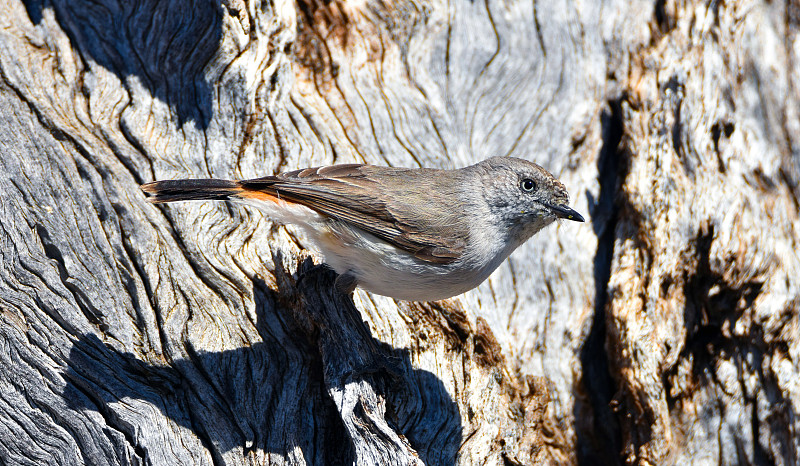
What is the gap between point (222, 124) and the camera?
531cm

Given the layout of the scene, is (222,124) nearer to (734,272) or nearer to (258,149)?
(258,149)

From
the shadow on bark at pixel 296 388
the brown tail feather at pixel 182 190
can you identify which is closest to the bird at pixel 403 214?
the brown tail feather at pixel 182 190

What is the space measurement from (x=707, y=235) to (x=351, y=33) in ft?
11.4

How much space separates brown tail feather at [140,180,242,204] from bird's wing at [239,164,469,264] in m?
0.20

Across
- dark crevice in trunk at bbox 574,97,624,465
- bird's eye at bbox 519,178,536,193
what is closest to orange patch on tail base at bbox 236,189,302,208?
bird's eye at bbox 519,178,536,193

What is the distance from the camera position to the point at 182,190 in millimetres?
4059

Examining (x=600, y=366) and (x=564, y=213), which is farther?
(x=600, y=366)

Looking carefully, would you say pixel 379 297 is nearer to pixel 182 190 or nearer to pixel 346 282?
pixel 346 282

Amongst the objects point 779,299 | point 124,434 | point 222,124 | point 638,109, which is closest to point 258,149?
point 222,124

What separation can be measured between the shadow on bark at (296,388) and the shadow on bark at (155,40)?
70.7 inches

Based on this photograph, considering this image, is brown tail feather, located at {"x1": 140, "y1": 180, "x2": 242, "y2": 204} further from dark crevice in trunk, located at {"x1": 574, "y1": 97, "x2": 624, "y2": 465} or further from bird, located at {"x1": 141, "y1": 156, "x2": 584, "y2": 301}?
dark crevice in trunk, located at {"x1": 574, "y1": 97, "x2": 624, "y2": 465}

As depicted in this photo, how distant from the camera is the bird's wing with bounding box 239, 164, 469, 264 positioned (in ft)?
14.0

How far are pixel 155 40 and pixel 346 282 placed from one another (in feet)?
8.98

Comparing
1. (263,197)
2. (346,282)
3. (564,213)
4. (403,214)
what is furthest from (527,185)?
(263,197)
